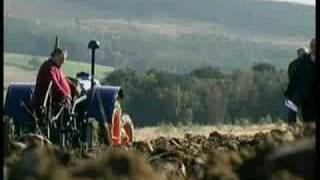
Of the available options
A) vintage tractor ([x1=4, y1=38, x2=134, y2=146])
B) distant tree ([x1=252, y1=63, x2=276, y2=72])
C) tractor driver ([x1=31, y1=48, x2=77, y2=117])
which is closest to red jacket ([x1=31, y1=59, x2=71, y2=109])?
tractor driver ([x1=31, y1=48, x2=77, y2=117])

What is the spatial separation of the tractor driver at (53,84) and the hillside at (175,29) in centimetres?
3342

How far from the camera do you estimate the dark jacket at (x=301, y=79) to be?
12859 millimetres

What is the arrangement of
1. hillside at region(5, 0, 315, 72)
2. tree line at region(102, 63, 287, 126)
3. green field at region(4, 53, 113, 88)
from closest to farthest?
green field at region(4, 53, 113, 88)
tree line at region(102, 63, 287, 126)
hillside at region(5, 0, 315, 72)

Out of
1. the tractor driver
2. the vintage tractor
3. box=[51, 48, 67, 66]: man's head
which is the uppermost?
box=[51, 48, 67, 66]: man's head

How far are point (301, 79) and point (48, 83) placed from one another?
2.96 metres

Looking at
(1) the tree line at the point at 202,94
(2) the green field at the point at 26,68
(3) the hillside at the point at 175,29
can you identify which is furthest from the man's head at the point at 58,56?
(3) the hillside at the point at 175,29

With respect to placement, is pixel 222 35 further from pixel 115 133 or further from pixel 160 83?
pixel 115 133

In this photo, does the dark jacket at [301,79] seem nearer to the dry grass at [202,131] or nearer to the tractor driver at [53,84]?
the tractor driver at [53,84]

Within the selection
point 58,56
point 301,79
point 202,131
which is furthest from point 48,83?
point 202,131

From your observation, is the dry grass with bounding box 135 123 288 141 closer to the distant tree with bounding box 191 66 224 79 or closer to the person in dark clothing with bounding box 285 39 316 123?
the person in dark clothing with bounding box 285 39 316 123

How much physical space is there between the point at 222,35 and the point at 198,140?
202ft

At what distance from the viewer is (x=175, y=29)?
8319 centimetres

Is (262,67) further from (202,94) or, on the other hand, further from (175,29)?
(175,29)

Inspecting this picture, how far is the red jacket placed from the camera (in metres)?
13.6
